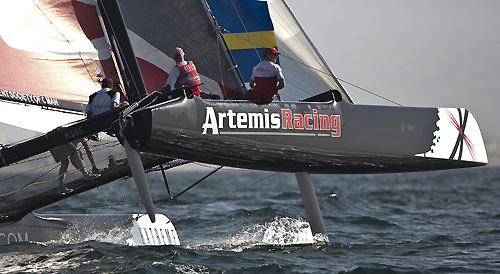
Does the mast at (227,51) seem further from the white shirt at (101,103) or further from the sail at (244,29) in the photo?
the white shirt at (101,103)

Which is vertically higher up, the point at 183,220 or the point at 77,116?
the point at 77,116

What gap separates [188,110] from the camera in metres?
5.89

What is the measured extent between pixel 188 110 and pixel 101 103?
118cm

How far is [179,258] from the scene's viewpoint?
6.42 m

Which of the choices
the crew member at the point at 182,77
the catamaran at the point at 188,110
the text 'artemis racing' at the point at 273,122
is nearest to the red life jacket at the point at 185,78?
the crew member at the point at 182,77

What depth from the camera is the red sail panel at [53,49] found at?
7164 millimetres

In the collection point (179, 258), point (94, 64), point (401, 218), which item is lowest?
point (401, 218)

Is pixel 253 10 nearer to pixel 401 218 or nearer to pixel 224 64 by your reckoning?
pixel 224 64

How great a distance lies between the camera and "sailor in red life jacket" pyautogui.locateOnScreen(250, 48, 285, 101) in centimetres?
653

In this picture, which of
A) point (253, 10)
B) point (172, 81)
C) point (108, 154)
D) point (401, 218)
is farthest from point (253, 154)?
point (401, 218)

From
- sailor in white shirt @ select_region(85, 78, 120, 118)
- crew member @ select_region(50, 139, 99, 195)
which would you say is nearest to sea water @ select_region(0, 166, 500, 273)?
crew member @ select_region(50, 139, 99, 195)

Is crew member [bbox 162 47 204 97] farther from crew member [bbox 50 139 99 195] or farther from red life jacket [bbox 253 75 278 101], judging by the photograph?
crew member [bbox 50 139 99 195]

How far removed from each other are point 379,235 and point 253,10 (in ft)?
9.64

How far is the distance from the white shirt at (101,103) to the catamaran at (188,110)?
0.24 metres
